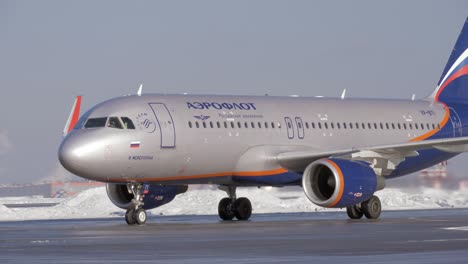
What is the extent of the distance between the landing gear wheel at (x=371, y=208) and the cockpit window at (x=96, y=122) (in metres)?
8.80

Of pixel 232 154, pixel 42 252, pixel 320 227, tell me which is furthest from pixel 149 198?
pixel 42 252

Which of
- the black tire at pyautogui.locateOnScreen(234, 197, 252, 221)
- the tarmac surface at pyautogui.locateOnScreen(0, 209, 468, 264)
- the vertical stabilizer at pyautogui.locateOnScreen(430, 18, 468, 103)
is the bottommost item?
the tarmac surface at pyautogui.locateOnScreen(0, 209, 468, 264)

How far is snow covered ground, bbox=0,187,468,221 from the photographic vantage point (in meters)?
46.3

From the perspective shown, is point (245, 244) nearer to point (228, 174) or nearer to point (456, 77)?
point (228, 174)

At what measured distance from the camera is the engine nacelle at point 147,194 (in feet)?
117

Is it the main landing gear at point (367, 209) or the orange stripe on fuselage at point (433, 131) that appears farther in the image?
the orange stripe on fuselage at point (433, 131)

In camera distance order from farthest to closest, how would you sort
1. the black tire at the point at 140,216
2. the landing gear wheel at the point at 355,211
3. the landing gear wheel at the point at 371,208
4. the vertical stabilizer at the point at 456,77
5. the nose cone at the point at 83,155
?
the vertical stabilizer at the point at 456,77
the landing gear wheel at the point at 355,211
the landing gear wheel at the point at 371,208
the black tire at the point at 140,216
the nose cone at the point at 83,155

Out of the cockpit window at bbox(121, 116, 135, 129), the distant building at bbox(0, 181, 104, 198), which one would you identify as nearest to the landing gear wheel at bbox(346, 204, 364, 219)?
the cockpit window at bbox(121, 116, 135, 129)

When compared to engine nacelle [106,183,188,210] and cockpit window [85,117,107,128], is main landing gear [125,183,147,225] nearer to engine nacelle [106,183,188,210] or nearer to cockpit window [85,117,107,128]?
cockpit window [85,117,107,128]

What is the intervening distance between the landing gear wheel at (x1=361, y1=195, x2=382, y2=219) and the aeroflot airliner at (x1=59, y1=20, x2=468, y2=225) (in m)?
0.04

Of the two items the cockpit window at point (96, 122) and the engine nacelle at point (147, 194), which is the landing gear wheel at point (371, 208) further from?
the cockpit window at point (96, 122)

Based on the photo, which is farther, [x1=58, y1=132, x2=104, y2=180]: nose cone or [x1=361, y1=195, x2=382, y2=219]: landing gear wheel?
[x1=361, y1=195, x2=382, y2=219]: landing gear wheel

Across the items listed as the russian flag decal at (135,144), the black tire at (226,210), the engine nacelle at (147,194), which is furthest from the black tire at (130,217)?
the black tire at (226,210)

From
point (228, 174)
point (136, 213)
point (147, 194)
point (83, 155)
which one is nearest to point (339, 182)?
point (228, 174)
